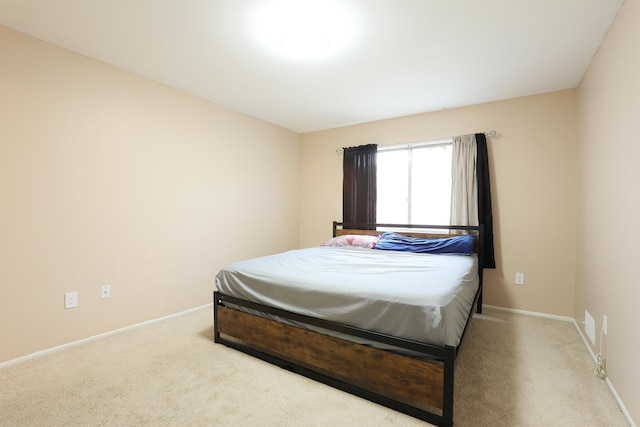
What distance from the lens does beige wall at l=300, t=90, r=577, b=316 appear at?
9.57 feet

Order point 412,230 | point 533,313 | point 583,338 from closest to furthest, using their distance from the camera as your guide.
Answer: point 583,338, point 533,313, point 412,230

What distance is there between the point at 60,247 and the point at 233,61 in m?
2.02

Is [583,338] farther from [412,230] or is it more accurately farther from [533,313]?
[412,230]

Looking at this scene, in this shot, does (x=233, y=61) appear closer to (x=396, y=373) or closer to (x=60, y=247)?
(x=60, y=247)

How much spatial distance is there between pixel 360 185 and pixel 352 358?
2727mm

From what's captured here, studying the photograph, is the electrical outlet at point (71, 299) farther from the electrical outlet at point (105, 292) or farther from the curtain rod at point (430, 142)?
the curtain rod at point (430, 142)

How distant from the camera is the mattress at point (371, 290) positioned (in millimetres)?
1520

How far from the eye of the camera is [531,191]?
10.1 ft

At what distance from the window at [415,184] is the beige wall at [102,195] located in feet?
6.30

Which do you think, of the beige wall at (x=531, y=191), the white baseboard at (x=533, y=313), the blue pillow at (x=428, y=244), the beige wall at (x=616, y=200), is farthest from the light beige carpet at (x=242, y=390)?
the blue pillow at (x=428, y=244)

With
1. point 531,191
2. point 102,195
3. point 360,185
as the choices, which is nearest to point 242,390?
point 102,195

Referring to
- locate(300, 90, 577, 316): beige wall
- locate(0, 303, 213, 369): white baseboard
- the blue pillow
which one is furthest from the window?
locate(0, 303, 213, 369): white baseboard

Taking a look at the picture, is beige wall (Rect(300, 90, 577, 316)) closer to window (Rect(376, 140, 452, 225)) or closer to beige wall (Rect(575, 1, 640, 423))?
window (Rect(376, 140, 452, 225))

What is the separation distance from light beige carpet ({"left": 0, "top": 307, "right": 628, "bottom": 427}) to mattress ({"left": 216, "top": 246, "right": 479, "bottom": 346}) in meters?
0.42
